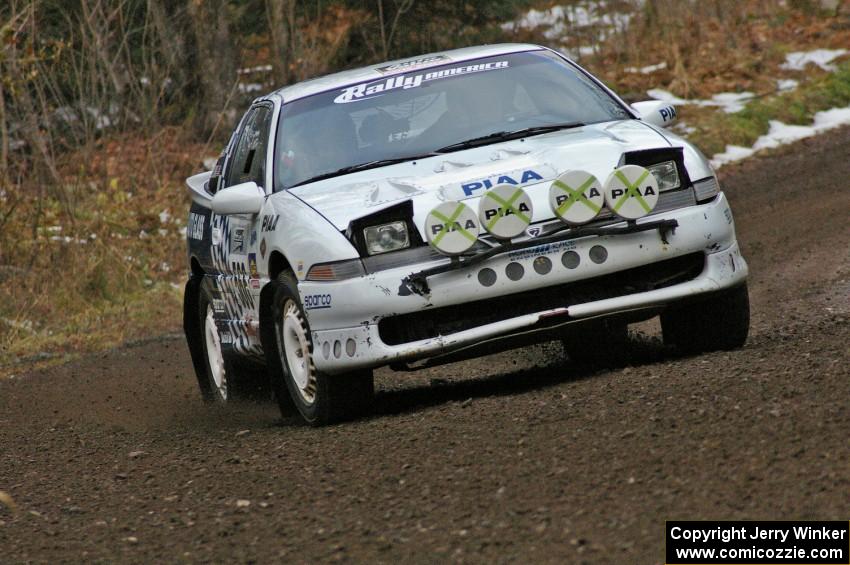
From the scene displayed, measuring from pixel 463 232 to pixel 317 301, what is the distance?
715 mm

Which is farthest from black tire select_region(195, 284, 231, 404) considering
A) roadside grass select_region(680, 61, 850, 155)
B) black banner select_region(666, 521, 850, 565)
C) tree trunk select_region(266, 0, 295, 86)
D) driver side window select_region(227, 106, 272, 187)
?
roadside grass select_region(680, 61, 850, 155)

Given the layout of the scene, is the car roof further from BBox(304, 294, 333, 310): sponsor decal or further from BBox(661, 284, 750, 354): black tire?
BBox(661, 284, 750, 354): black tire

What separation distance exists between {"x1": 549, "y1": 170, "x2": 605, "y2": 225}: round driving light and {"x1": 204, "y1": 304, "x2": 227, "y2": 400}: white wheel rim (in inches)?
116

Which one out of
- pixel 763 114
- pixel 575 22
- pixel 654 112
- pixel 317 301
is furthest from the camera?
pixel 575 22

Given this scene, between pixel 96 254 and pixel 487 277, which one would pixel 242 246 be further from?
pixel 96 254

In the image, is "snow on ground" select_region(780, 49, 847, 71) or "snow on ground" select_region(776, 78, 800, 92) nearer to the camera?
"snow on ground" select_region(776, 78, 800, 92)

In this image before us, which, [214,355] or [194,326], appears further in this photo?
[194,326]

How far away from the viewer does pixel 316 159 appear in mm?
7277

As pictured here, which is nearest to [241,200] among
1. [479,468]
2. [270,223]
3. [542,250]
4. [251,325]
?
[270,223]

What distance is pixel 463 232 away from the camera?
20.3 feet

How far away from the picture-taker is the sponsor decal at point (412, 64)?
7830 mm

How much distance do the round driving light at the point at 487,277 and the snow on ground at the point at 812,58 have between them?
17051 mm

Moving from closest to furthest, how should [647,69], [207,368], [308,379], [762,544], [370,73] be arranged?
1. [762,544]
2. [308,379]
3. [370,73]
4. [207,368]
5. [647,69]

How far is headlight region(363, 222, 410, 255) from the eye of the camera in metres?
6.27
